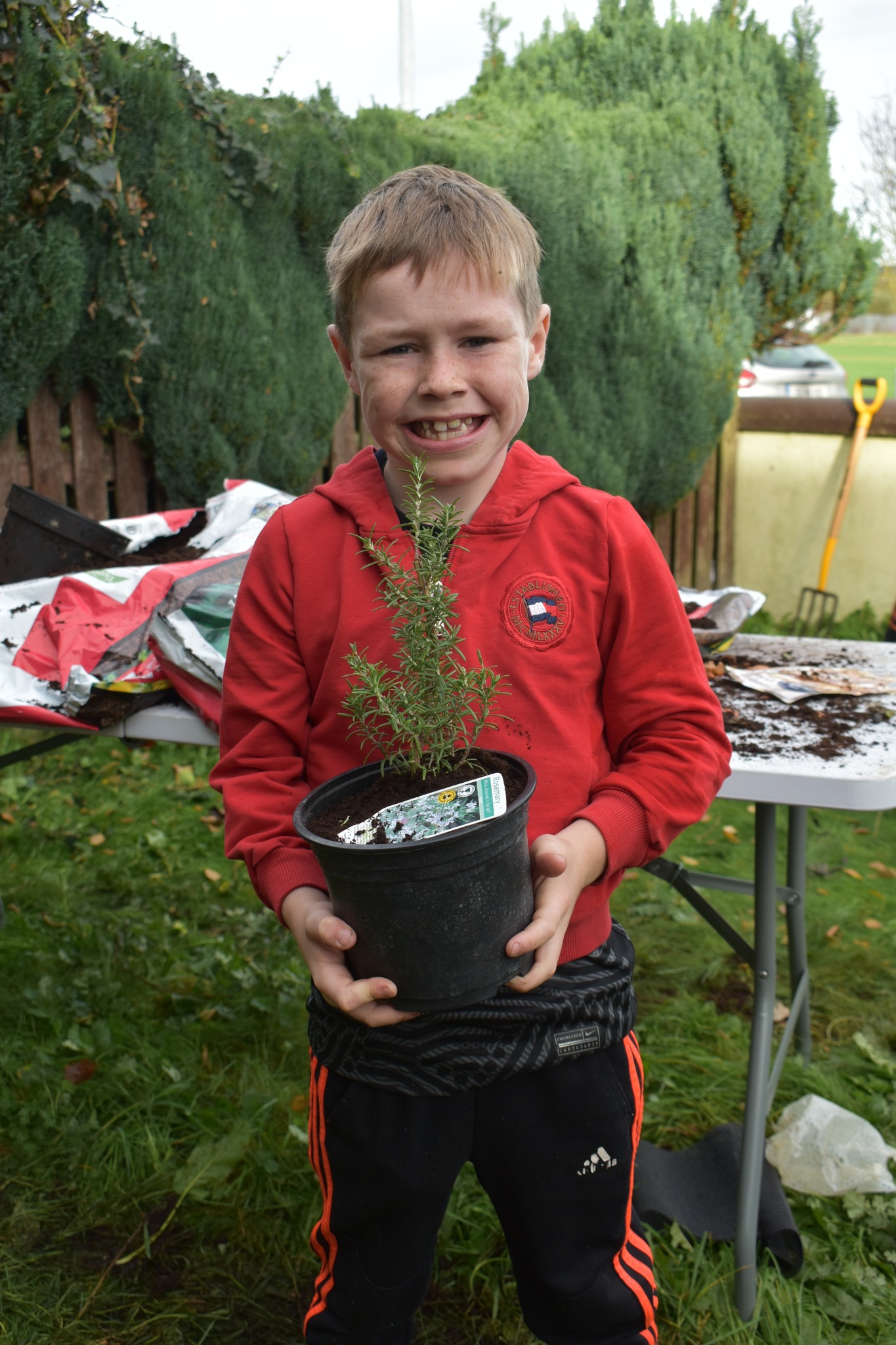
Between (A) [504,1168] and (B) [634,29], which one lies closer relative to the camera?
(A) [504,1168]

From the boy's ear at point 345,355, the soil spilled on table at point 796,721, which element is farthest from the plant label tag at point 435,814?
the soil spilled on table at point 796,721

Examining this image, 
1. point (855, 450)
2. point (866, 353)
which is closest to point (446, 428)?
point (855, 450)

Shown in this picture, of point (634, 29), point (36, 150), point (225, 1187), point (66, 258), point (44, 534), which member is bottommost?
point (225, 1187)

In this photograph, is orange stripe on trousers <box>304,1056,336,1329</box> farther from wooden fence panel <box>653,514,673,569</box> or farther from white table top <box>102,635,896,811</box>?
wooden fence panel <box>653,514,673,569</box>

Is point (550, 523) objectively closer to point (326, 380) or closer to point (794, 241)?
point (326, 380)

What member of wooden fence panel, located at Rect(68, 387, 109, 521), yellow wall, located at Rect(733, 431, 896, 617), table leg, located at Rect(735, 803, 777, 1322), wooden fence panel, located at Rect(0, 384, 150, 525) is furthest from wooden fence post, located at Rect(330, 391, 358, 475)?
table leg, located at Rect(735, 803, 777, 1322)

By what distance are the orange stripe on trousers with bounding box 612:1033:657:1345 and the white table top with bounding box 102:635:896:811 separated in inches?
22.5

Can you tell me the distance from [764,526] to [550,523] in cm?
645

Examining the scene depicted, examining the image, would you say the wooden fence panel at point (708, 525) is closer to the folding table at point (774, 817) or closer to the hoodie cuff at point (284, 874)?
the folding table at point (774, 817)

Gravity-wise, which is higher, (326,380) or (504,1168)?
(326,380)

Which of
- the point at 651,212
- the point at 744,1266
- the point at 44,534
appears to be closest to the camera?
the point at 744,1266

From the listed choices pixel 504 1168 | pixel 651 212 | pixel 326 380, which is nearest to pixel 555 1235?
pixel 504 1168

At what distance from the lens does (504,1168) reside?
59.2 inches

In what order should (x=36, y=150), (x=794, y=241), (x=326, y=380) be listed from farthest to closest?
1. (x=794, y=241)
2. (x=326, y=380)
3. (x=36, y=150)
